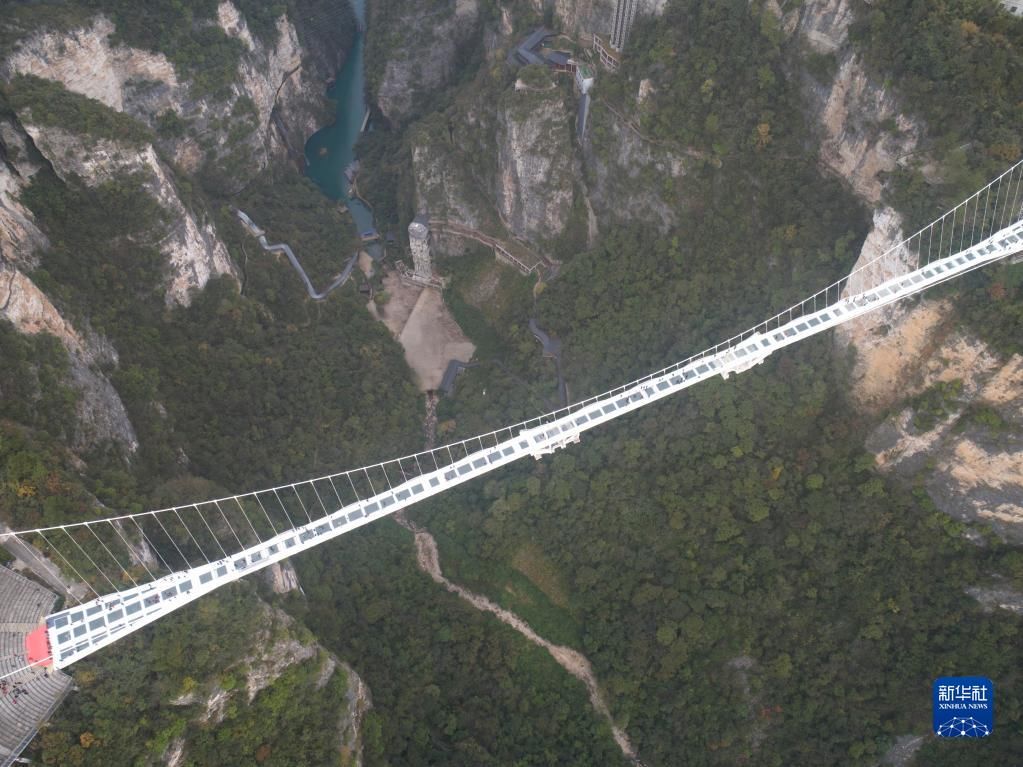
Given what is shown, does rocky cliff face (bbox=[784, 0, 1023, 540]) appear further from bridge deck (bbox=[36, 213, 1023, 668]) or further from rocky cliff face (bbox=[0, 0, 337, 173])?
rocky cliff face (bbox=[0, 0, 337, 173])

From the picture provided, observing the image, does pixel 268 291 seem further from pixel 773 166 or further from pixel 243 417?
pixel 773 166

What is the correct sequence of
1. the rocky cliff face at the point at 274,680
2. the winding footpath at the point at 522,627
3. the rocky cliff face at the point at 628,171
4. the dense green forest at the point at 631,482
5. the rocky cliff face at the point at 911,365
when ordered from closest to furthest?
the rocky cliff face at the point at 274,680
the dense green forest at the point at 631,482
the rocky cliff face at the point at 911,365
the winding footpath at the point at 522,627
the rocky cliff face at the point at 628,171

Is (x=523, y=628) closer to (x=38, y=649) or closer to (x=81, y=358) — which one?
(x=38, y=649)

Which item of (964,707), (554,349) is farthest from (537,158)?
(964,707)

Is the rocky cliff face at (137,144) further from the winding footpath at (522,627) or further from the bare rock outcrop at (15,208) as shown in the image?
the winding footpath at (522,627)

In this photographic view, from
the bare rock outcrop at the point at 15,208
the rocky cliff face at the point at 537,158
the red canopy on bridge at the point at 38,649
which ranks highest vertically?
the rocky cliff face at the point at 537,158

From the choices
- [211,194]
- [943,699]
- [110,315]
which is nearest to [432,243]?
[211,194]

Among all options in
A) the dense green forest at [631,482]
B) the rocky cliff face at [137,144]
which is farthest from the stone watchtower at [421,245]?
the rocky cliff face at [137,144]

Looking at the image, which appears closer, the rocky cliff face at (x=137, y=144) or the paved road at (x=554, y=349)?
the rocky cliff face at (x=137, y=144)
